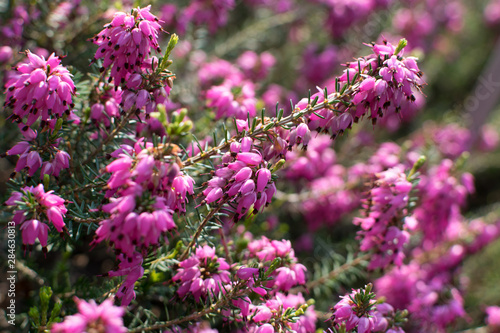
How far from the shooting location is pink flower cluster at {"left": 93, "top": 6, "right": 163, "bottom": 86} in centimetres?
158

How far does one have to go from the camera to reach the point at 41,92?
1.56 meters

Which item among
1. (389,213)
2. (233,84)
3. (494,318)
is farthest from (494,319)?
(233,84)

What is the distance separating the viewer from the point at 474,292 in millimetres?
3748

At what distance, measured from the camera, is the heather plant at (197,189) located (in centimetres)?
150

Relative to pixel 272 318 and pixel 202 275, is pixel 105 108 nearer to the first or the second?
pixel 202 275

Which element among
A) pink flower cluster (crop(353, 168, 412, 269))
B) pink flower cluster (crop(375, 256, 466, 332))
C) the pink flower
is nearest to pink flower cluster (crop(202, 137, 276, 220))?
pink flower cluster (crop(353, 168, 412, 269))

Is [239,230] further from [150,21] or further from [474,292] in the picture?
[474,292]

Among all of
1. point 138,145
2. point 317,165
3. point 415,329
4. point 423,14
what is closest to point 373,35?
point 423,14

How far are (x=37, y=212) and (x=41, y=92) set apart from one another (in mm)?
469

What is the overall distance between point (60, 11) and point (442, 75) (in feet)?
17.3

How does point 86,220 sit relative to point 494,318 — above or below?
above

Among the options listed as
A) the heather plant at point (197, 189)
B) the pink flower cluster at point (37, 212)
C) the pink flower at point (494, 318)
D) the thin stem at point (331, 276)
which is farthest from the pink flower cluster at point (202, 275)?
the pink flower at point (494, 318)

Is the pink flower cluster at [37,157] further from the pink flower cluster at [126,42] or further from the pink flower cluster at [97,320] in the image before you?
the pink flower cluster at [97,320]

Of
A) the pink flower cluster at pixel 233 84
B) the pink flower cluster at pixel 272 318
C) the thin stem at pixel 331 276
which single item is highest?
the pink flower cluster at pixel 233 84
